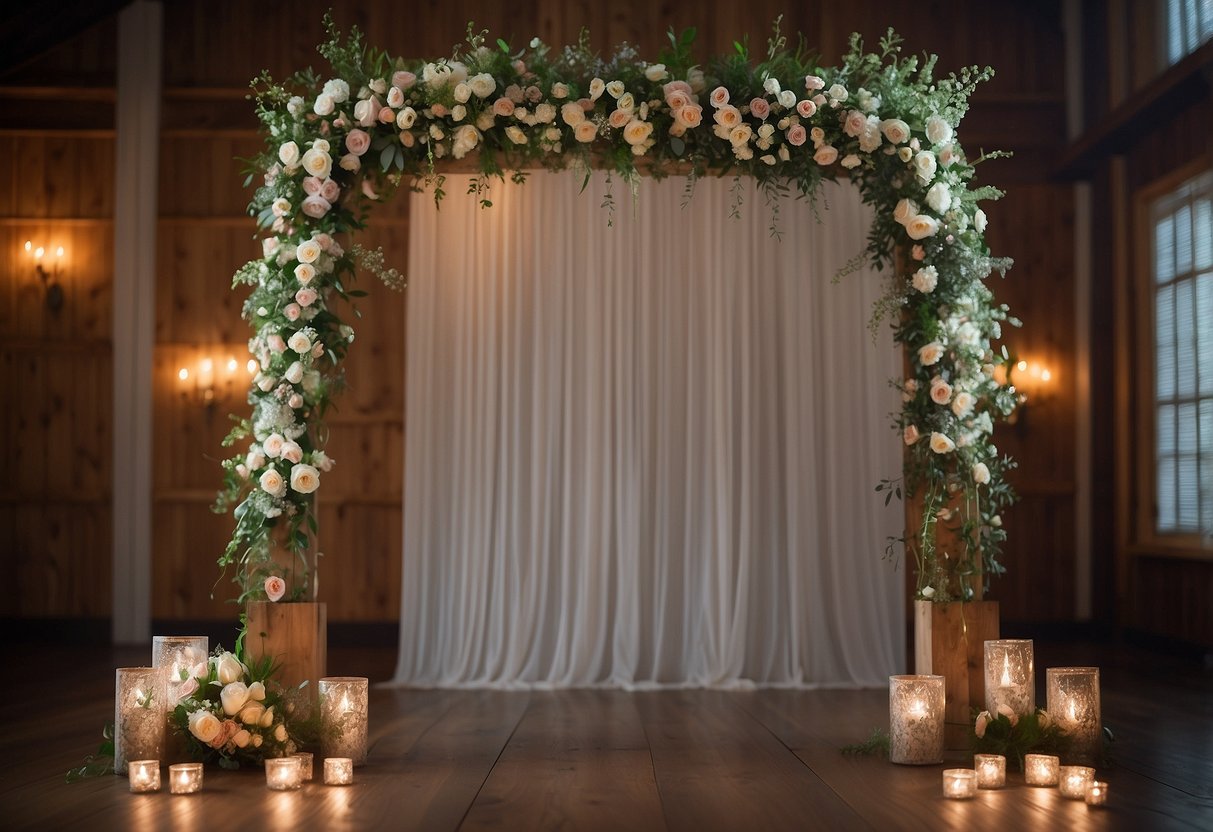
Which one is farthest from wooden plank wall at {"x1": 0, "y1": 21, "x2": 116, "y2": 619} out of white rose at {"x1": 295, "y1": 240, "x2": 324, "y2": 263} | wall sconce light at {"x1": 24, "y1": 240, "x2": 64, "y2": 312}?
white rose at {"x1": 295, "y1": 240, "x2": 324, "y2": 263}

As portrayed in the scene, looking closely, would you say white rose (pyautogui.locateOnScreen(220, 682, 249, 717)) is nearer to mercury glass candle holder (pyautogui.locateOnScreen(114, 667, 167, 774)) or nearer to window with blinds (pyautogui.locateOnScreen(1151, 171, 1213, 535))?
mercury glass candle holder (pyautogui.locateOnScreen(114, 667, 167, 774))

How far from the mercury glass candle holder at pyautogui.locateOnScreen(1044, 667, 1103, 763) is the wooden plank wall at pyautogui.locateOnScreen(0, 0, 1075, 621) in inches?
141

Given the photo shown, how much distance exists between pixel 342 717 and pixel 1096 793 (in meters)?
2.14

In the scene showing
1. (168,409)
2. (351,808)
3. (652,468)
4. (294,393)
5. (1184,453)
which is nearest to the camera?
(351,808)

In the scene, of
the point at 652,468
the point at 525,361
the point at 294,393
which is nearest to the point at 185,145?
the point at 525,361

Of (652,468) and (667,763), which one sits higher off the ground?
(652,468)

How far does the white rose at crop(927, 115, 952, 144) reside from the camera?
4172 mm

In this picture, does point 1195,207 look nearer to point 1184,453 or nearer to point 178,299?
point 1184,453

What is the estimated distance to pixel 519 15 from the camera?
7.49m

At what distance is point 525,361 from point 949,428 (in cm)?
261

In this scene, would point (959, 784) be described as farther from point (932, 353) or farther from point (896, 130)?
point (896, 130)

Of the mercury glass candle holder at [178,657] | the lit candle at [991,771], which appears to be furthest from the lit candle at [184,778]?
the lit candle at [991,771]

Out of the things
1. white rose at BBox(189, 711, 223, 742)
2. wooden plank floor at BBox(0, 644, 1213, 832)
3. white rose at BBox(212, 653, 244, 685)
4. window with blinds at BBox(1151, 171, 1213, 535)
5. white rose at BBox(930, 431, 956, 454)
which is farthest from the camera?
window with blinds at BBox(1151, 171, 1213, 535)

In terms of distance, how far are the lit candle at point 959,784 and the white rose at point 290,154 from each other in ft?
9.06
